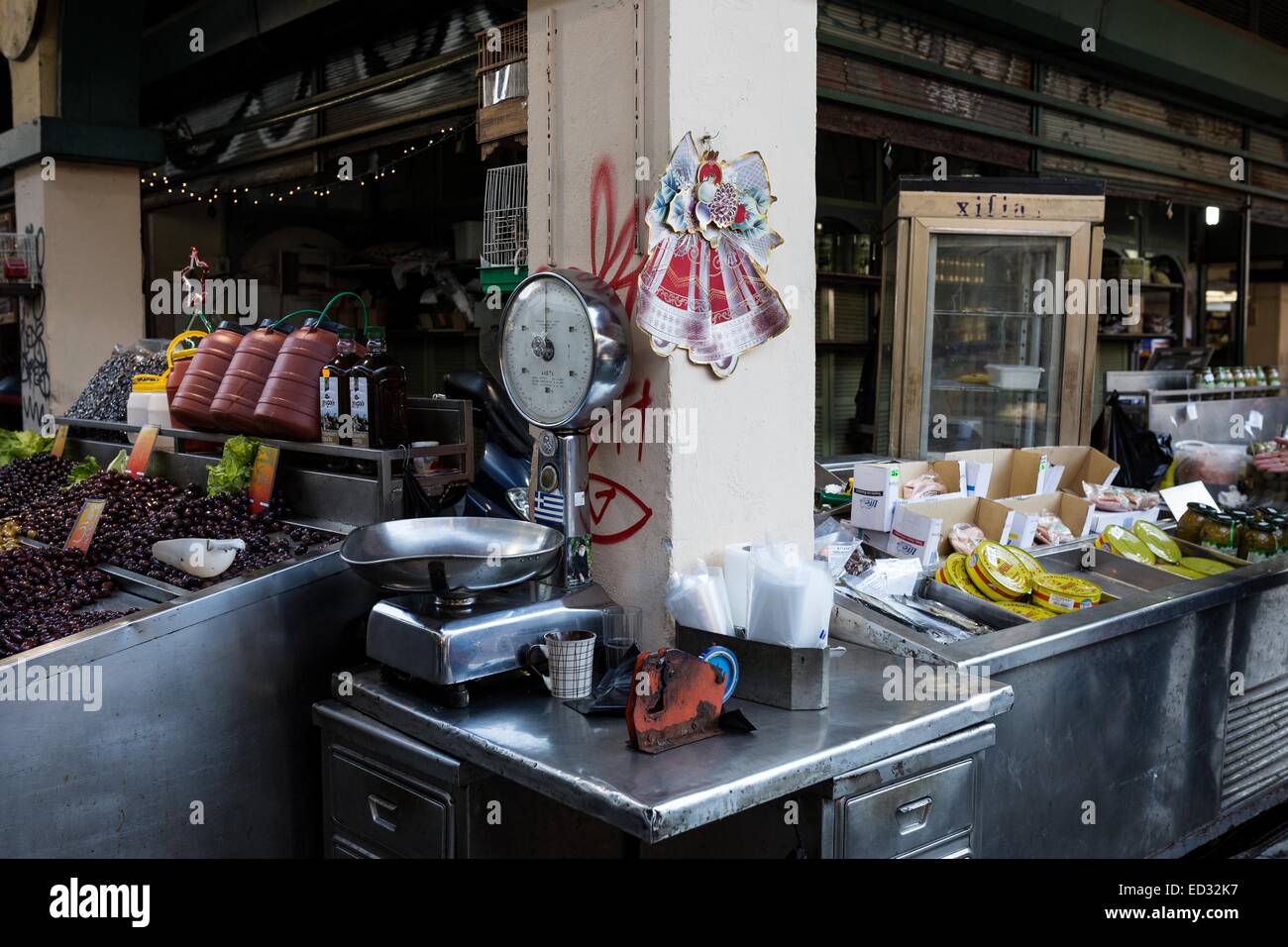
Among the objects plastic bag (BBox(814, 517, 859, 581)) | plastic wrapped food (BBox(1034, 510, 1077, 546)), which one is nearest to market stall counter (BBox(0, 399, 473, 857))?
plastic bag (BBox(814, 517, 859, 581))

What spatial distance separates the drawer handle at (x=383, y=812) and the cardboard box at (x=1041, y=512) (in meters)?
2.22

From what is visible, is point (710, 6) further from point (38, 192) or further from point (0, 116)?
point (0, 116)

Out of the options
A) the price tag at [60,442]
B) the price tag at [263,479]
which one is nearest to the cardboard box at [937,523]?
the price tag at [263,479]

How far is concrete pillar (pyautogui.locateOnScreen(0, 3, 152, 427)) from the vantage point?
5.88 metres

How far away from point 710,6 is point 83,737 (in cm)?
208

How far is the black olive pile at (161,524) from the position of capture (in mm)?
2777

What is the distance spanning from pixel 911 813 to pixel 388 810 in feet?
3.50

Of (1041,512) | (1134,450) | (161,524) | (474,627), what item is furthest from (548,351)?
(1134,450)

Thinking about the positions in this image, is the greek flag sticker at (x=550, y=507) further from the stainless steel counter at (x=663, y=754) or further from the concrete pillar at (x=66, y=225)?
the concrete pillar at (x=66, y=225)

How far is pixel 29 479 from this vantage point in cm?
402

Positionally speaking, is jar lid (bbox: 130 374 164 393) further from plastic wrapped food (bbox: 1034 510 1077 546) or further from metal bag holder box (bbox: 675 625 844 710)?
plastic wrapped food (bbox: 1034 510 1077 546)

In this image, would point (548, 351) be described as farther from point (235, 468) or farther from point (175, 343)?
point (175, 343)

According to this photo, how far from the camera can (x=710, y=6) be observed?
7.59 ft
